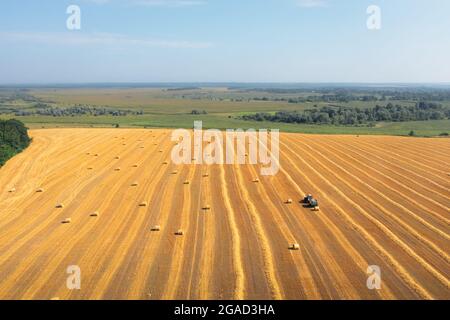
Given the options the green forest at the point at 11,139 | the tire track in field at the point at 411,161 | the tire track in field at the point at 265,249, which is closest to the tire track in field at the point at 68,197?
the green forest at the point at 11,139

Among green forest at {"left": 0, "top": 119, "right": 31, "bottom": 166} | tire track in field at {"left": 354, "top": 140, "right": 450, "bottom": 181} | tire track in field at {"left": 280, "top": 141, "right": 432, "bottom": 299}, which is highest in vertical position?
green forest at {"left": 0, "top": 119, "right": 31, "bottom": 166}

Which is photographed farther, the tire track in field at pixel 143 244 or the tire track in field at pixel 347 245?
the tire track in field at pixel 143 244

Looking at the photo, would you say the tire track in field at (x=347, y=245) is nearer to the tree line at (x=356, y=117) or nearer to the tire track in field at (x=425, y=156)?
the tire track in field at (x=425, y=156)

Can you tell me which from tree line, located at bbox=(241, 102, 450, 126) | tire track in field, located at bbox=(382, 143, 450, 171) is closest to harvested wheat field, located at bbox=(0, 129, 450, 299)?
tire track in field, located at bbox=(382, 143, 450, 171)

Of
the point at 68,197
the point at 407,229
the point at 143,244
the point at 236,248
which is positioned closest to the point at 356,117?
the point at 407,229

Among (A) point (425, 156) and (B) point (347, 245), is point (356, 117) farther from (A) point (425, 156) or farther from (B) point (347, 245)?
(B) point (347, 245)

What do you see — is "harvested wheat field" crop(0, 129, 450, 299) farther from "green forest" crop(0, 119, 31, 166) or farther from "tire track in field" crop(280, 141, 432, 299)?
"green forest" crop(0, 119, 31, 166)
